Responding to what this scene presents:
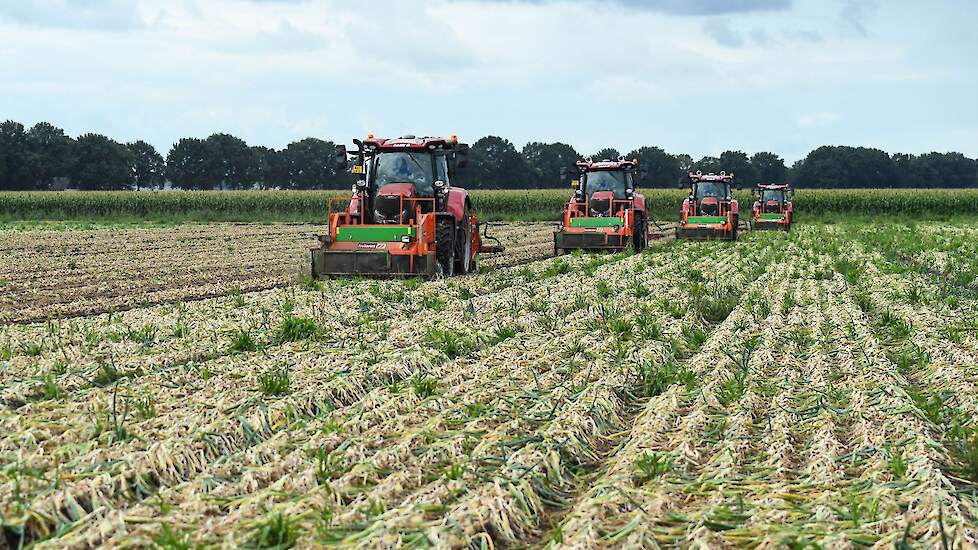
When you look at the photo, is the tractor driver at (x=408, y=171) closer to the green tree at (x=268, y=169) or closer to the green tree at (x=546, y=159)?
the green tree at (x=546, y=159)

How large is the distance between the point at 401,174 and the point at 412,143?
0.57m

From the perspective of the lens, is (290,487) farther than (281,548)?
Yes

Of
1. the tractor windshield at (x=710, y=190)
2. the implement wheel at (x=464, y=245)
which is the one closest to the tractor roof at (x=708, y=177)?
the tractor windshield at (x=710, y=190)

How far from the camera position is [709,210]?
3291 centimetres

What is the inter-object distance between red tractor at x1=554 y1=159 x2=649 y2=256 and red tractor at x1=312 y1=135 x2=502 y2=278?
6.01 meters

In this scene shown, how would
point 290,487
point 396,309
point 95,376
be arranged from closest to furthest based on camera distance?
point 290,487 → point 95,376 → point 396,309

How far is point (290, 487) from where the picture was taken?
516 cm

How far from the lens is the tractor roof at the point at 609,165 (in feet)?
80.5

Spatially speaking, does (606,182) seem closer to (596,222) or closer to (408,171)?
(596,222)

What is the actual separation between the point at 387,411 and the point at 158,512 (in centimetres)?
224

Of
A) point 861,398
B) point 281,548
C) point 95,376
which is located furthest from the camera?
point 95,376

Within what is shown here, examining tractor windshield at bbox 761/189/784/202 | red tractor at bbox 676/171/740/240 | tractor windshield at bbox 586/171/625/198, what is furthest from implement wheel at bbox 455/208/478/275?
tractor windshield at bbox 761/189/784/202

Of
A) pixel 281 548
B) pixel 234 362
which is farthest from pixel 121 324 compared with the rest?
pixel 281 548

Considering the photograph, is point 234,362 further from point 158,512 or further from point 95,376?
point 158,512
